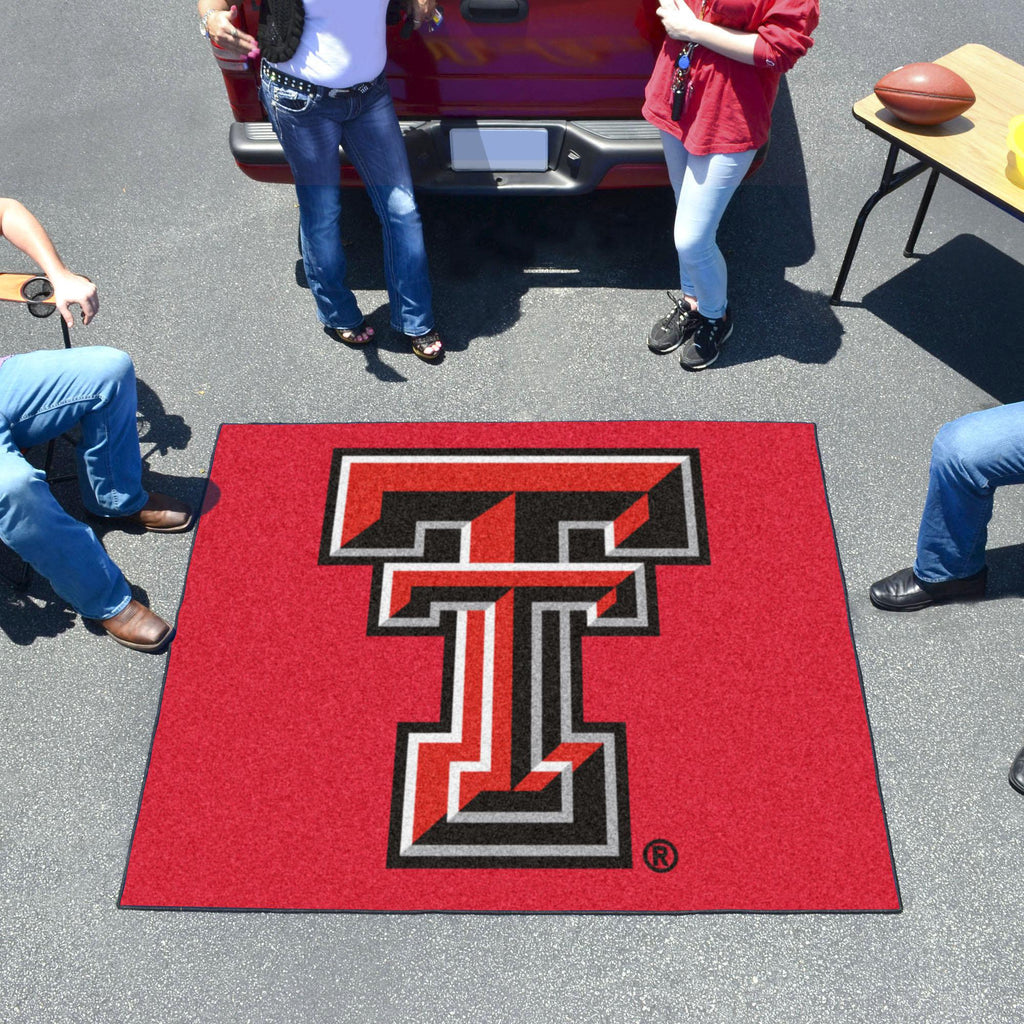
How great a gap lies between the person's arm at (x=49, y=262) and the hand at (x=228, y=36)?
78cm

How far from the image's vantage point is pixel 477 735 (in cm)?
280

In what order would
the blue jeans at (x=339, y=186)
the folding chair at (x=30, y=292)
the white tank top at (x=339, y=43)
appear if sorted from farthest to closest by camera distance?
the blue jeans at (x=339, y=186) < the folding chair at (x=30, y=292) < the white tank top at (x=339, y=43)

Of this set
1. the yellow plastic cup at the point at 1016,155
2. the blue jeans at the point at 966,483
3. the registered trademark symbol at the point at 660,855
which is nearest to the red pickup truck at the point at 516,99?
the yellow plastic cup at the point at 1016,155

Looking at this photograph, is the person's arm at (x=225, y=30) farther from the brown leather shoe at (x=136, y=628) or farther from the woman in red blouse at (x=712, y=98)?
the brown leather shoe at (x=136, y=628)

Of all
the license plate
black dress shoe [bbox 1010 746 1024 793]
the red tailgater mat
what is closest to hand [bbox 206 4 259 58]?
the license plate

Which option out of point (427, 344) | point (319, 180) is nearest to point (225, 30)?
point (319, 180)

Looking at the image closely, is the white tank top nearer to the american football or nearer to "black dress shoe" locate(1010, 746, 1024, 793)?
the american football

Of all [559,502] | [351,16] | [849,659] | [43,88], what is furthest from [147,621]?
[43,88]

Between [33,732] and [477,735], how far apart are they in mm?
1288

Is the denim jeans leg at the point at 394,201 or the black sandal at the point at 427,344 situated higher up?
the denim jeans leg at the point at 394,201

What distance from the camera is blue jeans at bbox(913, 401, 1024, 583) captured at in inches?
103

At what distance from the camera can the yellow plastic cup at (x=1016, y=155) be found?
292cm

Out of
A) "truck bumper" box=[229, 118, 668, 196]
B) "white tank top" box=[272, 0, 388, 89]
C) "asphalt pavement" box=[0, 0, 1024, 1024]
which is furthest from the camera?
"truck bumper" box=[229, 118, 668, 196]

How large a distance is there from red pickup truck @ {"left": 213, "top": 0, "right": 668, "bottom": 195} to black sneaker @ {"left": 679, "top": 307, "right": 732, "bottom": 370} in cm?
52
